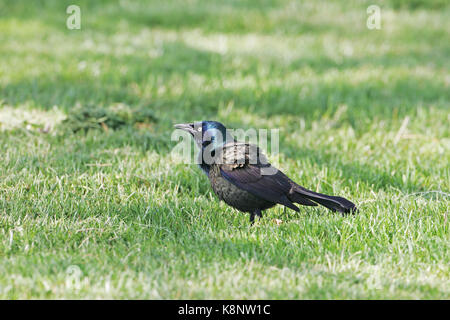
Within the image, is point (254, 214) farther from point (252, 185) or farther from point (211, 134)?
point (211, 134)

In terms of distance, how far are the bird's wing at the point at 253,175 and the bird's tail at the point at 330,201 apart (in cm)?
10

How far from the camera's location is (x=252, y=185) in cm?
408

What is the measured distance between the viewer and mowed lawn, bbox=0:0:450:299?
341cm

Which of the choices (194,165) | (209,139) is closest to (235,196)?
(209,139)

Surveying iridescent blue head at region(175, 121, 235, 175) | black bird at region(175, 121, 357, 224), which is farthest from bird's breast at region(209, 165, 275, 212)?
iridescent blue head at region(175, 121, 235, 175)

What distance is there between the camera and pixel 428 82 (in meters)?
8.20

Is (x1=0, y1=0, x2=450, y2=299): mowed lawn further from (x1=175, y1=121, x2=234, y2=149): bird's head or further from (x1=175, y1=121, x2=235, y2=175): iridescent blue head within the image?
(x1=175, y1=121, x2=234, y2=149): bird's head

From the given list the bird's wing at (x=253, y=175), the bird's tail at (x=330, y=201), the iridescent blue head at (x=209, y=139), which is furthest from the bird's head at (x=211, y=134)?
the bird's tail at (x=330, y=201)

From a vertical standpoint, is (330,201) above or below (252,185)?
below

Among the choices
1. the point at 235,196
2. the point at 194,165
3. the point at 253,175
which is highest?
the point at 194,165

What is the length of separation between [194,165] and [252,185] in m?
1.21

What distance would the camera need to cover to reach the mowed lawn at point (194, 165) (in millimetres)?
3410

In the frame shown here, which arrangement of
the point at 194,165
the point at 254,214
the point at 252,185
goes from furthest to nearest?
the point at 194,165, the point at 254,214, the point at 252,185

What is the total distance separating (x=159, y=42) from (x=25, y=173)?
509 centimetres
